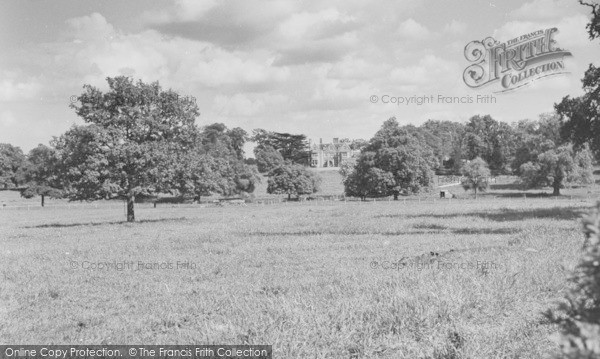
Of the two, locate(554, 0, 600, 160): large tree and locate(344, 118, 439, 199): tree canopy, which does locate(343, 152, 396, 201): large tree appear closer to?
locate(344, 118, 439, 199): tree canopy

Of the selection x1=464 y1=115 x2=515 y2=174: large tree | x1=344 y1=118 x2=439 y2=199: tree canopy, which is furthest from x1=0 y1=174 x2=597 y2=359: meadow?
x1=464 y1=115 x2=515 y2=174: large tree

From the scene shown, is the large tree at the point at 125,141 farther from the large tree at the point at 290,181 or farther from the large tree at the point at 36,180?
the large tree at the point at 290,181

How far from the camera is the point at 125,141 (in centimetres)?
3866

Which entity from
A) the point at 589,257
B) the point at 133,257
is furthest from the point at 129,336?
the point at 133,257

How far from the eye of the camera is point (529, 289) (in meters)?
9.10

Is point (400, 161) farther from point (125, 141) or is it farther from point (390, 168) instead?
point (125, 141)

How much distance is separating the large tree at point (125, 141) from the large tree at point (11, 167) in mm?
95903

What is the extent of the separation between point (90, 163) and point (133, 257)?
20213 mm

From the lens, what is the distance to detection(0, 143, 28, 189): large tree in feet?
402

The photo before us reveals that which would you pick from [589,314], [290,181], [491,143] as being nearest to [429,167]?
[290,181]

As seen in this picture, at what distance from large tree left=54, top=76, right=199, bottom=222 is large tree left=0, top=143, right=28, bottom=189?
95903mm

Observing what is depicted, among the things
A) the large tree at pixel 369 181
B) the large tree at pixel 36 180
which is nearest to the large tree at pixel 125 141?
the large tree at pixel 369 181

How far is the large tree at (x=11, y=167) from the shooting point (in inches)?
4820

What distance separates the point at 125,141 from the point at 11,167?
4216 inches
